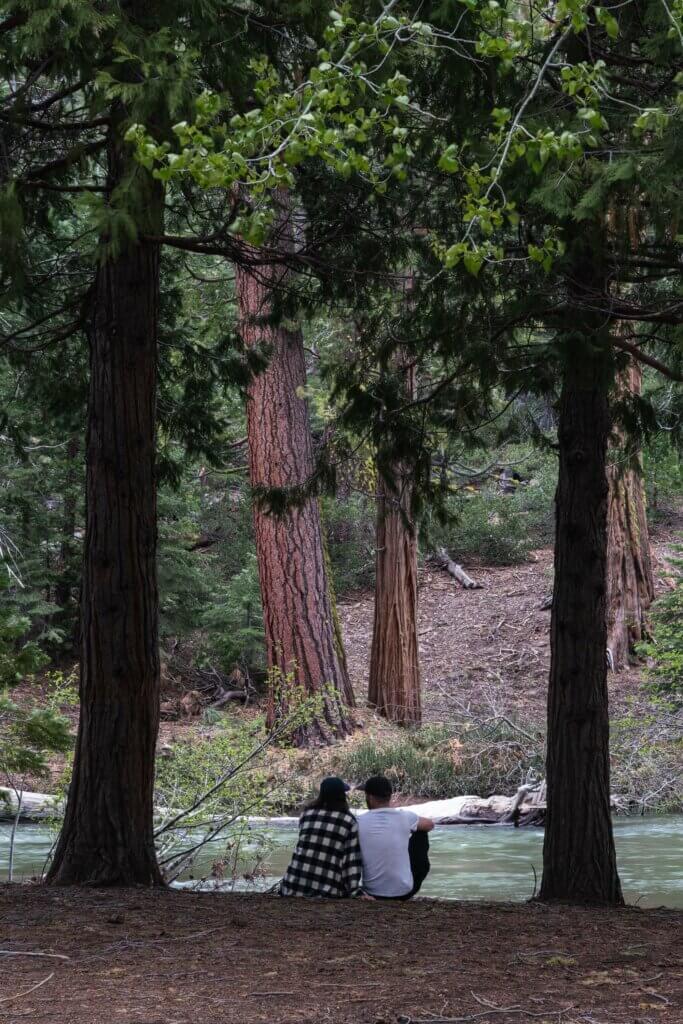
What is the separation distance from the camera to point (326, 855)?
7.02 m

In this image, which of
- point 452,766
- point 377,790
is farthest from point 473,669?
point 377,790

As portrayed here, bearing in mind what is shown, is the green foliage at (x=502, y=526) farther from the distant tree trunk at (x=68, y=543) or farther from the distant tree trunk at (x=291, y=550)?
the distant tree trunk at (x=291, y=550)

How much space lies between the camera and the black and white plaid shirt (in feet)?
22.7

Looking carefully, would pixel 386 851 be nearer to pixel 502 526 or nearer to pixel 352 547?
pixel 352 547

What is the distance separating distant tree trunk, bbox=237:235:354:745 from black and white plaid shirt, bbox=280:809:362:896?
783 centimetres

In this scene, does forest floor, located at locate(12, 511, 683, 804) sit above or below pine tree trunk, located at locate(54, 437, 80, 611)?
below

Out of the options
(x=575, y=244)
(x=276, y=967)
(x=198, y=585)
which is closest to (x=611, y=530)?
(x=198, y=585)

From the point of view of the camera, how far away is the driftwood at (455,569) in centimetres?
2381

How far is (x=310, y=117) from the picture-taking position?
12.5ft

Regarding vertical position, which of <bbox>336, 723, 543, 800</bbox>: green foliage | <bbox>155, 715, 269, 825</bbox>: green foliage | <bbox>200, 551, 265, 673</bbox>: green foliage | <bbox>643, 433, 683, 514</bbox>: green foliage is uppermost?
<bbox>643, 433, 683, 514</bbox>: green foliage

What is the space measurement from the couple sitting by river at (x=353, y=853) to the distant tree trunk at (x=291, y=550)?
7.79m

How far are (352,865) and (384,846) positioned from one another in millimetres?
218

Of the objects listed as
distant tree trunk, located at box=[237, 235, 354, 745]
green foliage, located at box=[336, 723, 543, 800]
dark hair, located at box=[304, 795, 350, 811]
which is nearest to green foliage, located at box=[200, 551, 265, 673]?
distant tree trunk, located at box=[237, 235, 354, 745]

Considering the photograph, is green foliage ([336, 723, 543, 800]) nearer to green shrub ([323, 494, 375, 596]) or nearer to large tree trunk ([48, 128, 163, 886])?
large tree trunk ([48, 128, 163, 886])
